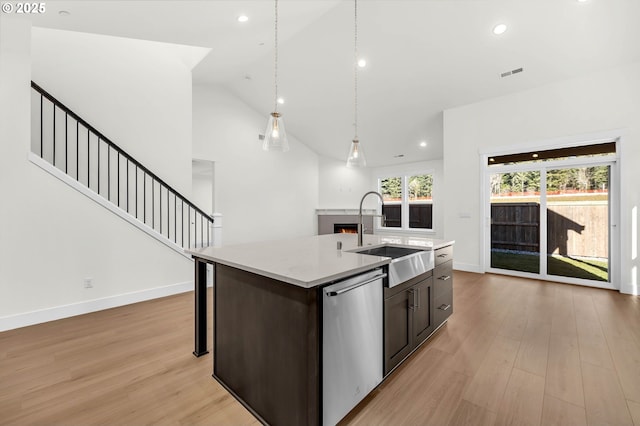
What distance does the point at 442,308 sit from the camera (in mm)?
2656

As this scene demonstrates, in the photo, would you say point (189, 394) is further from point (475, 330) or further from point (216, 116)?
point (216, 116)

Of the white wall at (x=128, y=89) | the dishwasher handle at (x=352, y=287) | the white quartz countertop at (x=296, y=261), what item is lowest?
the dishwasher handle at (x=352, y=287)

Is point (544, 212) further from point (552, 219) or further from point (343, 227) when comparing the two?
point (343, 227)

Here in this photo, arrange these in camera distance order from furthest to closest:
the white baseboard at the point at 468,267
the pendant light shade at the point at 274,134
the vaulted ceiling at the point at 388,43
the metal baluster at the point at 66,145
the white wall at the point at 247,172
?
the white wall at the point at 247,172
the white baseboard at the point at 468,267
the metal baluster at the point at 66,145
the vaulted ceiling at the point at 388,43
the pendant light shade at the point at 274,134

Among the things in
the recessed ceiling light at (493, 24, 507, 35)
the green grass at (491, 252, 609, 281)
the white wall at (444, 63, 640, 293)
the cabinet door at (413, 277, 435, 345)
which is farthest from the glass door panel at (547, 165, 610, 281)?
the cabinet door at (413, 277, 435, 345)

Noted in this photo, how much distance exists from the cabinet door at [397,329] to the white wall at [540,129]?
369 cm

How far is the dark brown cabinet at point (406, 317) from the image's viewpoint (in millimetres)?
1864

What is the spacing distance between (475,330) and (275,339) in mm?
2225

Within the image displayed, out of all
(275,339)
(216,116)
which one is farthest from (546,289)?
(216,116)

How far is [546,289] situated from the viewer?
13.4ft

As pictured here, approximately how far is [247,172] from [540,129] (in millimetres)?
5833

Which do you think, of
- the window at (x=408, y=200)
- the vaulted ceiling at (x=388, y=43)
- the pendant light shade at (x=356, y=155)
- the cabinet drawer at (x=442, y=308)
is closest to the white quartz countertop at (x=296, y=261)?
the cabinet drawer at (x=442, y=308)

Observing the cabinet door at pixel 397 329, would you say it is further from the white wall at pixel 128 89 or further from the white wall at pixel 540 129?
the white wall at pixel 128 89

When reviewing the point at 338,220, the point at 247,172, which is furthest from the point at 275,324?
the point at 338,220
